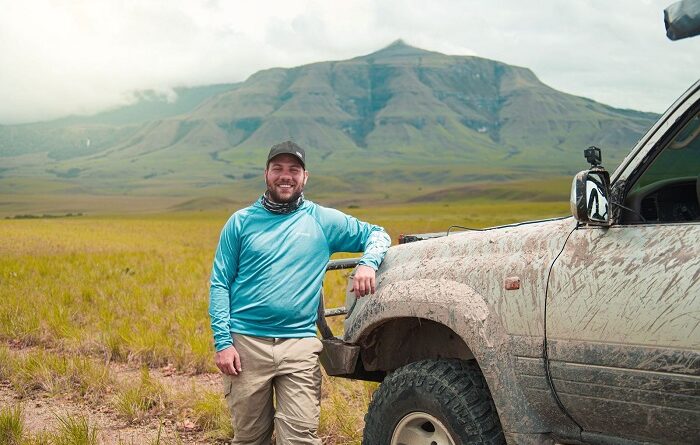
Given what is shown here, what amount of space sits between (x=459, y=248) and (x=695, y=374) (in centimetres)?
138

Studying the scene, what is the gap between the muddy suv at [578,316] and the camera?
292 centimetres

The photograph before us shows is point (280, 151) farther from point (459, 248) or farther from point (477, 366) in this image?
point (477, 366)

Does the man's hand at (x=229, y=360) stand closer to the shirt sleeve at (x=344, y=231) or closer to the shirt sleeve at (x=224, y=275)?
the shirt sleeve at (x=224, y=275)

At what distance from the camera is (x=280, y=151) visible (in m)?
4.90

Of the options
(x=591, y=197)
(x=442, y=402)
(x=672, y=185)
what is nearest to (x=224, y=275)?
(x=442, y=402)

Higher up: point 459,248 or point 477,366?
point 459,248

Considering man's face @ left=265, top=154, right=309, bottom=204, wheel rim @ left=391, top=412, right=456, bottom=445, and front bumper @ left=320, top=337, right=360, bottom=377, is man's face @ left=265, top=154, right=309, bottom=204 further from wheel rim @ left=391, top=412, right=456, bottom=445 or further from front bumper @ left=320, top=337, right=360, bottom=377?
wheel rim @ left=391, top=412, right=456, bottom=445

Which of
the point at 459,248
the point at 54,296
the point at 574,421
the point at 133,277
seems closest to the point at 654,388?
the point at 574,421

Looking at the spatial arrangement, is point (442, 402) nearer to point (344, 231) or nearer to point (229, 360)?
point (229, 360)

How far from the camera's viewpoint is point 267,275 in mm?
4773

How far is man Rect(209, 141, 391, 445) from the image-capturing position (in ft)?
15.5

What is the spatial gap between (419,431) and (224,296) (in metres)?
1.51

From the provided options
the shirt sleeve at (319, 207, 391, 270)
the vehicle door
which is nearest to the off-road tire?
the vehicle door

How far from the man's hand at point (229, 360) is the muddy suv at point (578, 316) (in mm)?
931
